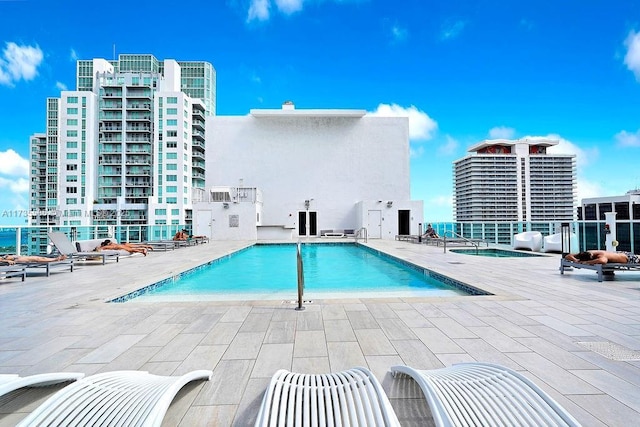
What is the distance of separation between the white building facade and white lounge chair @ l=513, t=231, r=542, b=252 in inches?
425

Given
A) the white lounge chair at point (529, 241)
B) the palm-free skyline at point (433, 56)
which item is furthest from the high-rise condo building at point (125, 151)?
the white lounge chair at point (529, 241)

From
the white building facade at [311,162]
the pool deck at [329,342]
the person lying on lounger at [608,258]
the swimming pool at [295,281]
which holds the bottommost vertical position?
the swimming pool at [295,281]

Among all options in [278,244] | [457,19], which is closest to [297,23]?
[457,19]

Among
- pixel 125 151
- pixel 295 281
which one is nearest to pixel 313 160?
pixel 295 281

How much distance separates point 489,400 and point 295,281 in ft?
18.0

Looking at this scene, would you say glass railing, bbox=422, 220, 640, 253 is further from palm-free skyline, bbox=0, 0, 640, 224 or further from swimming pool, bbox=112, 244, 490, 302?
palm-free skyline, bbox=0, 0, 640, 224

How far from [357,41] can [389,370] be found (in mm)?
22583

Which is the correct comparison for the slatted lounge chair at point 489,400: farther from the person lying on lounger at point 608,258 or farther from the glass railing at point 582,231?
the glass railing at point 582,231

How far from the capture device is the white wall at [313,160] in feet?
70.2

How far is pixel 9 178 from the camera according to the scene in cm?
4812

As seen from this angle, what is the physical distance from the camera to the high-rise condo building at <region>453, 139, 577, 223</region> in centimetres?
6944

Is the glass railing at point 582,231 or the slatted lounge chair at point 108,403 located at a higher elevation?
the glass railing at point 582,231

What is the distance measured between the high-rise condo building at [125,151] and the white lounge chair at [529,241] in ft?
115

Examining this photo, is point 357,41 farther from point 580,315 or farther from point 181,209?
point 181,209
